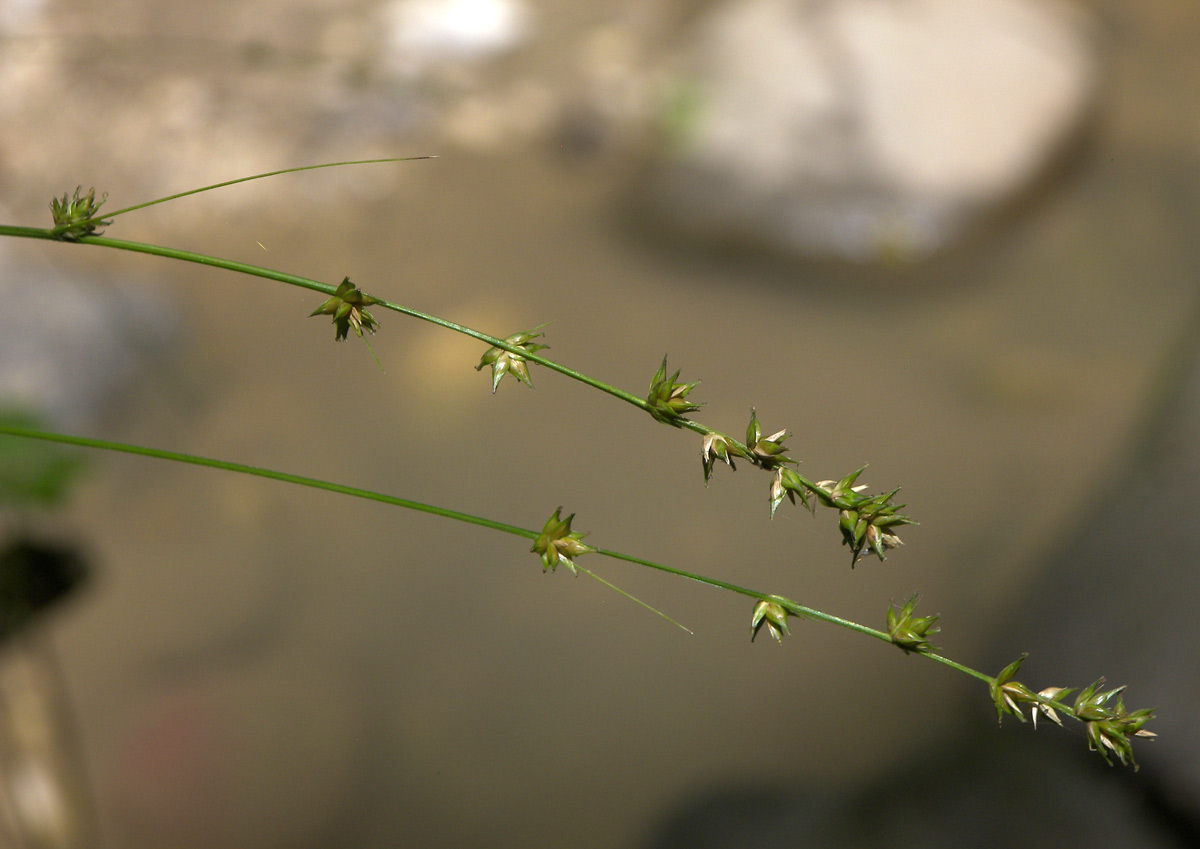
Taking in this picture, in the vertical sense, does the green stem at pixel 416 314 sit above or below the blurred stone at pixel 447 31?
below

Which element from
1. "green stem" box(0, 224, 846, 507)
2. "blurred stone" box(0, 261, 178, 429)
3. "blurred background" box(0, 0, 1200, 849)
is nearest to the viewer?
"green stem" box(0, 224, 846, 507)

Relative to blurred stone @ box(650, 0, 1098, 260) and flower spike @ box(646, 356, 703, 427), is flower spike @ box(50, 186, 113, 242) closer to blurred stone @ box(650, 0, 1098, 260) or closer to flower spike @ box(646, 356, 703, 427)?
flower spike @ box(646, 356, 703, 427)

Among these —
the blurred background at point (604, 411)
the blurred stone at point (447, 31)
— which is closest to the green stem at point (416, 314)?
the blurred background at point (604, 411)

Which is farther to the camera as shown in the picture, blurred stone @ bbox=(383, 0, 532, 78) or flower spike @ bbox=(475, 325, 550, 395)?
blurred stone @ bbox=(383, 0, 532, 78)

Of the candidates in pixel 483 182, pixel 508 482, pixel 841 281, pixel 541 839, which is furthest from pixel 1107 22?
pixel 541 839

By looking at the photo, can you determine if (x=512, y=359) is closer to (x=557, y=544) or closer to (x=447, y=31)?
(x=557, y=544)

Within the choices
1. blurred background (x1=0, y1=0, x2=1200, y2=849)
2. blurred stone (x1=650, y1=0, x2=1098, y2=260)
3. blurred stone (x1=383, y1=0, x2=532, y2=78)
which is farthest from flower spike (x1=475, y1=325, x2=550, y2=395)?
blurred stone (x1=383, y1=0, x2=532, y2=78)

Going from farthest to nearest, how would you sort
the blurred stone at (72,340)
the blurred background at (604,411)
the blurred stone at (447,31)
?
the blurred stone at (447,31)
the blurred stone at (72,340)
the blurred background at (604,411)

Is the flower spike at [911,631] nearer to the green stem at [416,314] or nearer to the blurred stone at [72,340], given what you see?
the green stem at [416,314]
